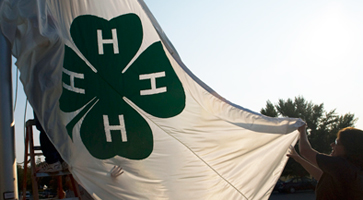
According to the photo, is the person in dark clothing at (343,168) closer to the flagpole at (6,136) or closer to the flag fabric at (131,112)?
the flag fabric at (131,112)

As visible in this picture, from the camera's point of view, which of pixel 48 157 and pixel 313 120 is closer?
pixel 48 157

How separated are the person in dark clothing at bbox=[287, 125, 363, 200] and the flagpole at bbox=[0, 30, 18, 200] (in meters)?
2.51

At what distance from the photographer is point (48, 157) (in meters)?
3.34

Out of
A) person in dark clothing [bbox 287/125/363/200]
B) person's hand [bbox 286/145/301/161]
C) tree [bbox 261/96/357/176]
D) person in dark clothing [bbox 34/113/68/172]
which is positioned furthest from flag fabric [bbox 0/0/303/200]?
tree [bbox 261/96/357/176]

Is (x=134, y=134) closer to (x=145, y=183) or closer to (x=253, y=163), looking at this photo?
(x=145, y=183)

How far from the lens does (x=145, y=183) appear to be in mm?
3172

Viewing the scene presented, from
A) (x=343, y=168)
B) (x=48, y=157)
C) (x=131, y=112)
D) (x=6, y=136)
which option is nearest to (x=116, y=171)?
(x=131, y=112)

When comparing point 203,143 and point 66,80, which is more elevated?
point 66,80

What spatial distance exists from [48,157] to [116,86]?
0.98 metres

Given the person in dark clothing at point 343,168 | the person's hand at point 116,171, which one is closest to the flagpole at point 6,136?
Result: the person's hand at point 116,171

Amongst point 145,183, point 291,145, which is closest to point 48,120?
point 145,183

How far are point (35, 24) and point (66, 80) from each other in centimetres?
59

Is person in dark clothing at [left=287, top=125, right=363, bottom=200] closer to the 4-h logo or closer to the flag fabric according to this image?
the flag fabric

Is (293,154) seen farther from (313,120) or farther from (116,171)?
(313,120)
